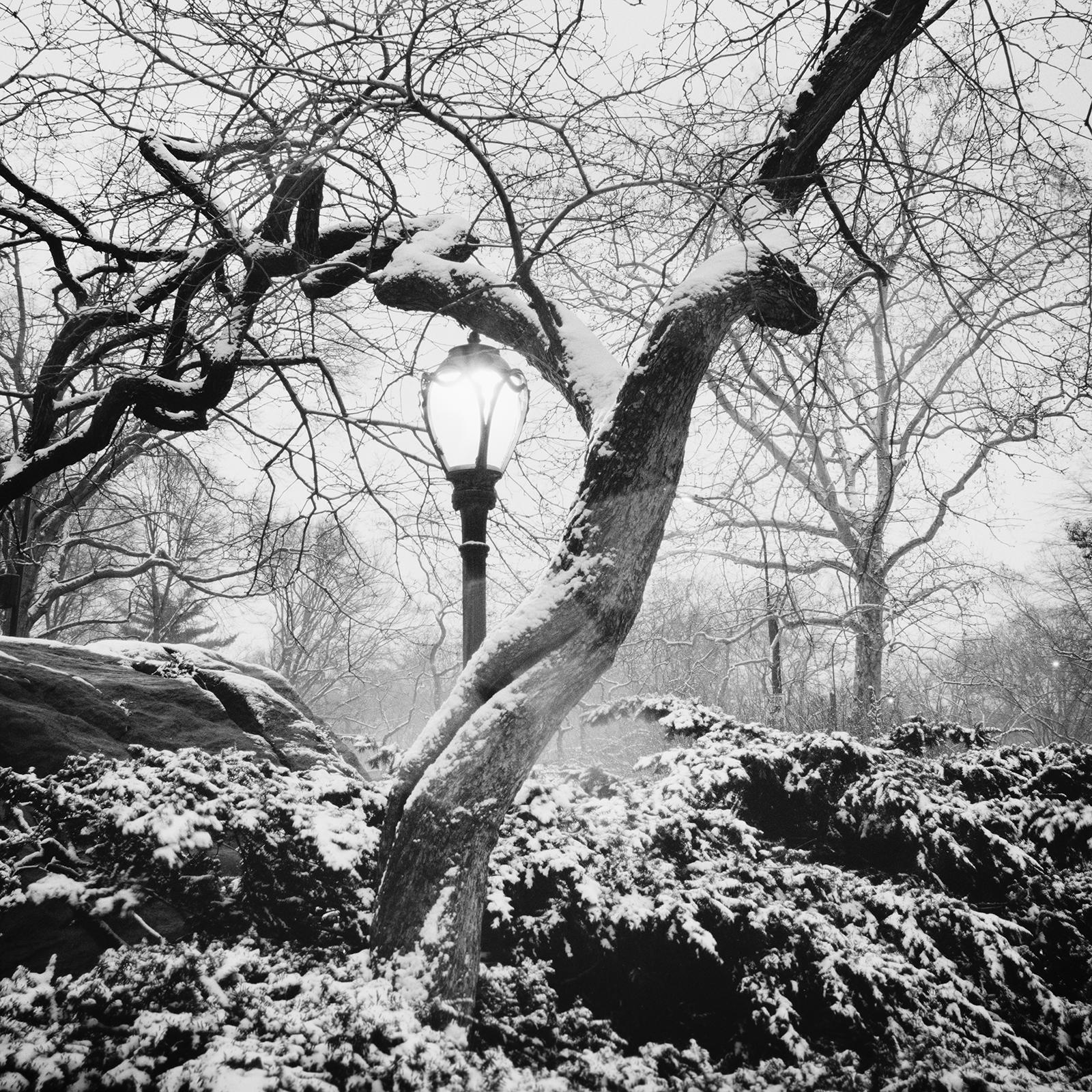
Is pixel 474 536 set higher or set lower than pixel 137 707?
higher

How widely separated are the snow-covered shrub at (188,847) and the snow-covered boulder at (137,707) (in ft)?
1.36

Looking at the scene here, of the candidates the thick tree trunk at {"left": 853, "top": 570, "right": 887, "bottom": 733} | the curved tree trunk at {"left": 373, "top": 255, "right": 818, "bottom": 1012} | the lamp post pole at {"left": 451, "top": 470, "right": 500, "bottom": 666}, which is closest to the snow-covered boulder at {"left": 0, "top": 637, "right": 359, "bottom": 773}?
the lamp post pole at {"left": 451, "top": 470, "right": 500, "bottom": 666}

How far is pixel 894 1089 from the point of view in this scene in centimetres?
207

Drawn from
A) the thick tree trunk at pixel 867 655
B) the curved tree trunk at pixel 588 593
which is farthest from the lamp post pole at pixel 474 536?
the thick tree trunk at pixel 867 655

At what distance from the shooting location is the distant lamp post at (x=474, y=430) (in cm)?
319

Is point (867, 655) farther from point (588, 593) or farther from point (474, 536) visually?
point (588, 593)

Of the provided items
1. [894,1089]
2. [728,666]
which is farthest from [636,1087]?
[728,666]

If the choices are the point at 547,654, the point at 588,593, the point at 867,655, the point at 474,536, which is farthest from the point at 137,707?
the point at 867,655

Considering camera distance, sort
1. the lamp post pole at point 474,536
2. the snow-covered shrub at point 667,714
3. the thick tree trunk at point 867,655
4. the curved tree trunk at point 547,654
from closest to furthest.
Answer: the curved tree trunk at point 547,654 → the lamp post pole at point 474,536 → the snow-covered shrub at point 667,714 → the thick tree trunk at point 867,655

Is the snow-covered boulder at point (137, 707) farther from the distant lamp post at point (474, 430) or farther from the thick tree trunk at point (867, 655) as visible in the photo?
the thick tree trunk at point (867, 655)

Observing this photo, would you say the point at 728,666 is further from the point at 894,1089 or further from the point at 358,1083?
the point at 358,1083

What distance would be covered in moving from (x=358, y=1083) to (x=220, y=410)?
4814mm

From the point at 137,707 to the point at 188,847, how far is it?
1935mm

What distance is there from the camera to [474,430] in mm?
3205
